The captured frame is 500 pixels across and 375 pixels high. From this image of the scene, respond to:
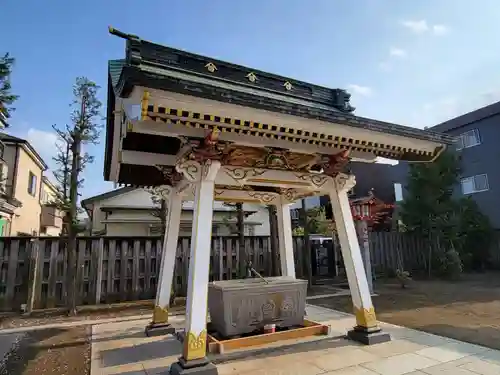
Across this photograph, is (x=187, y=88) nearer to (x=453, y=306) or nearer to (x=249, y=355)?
(x=249, y=355)

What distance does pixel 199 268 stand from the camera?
393 cm

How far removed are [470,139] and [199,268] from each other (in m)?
17.7

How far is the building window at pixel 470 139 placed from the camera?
1600 centimetres

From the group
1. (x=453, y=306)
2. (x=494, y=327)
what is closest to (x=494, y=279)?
(x=453, y=306)

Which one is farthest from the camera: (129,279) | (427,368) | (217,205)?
(217,205)

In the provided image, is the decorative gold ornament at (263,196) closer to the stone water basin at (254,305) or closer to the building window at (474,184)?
the stone water basin at (254,305)

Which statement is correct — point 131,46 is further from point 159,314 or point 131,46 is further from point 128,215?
point 128,215

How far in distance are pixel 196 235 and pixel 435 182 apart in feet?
44.2

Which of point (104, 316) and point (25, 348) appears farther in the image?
point (104, 316)

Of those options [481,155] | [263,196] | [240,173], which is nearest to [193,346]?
[240,173]

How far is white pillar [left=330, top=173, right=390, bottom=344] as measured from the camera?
15.9ft

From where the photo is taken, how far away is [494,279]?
11.6 meters

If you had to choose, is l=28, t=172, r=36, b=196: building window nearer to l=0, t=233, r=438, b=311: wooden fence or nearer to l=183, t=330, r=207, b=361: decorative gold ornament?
l=0, t=233, r=438, b=311: wooden fence

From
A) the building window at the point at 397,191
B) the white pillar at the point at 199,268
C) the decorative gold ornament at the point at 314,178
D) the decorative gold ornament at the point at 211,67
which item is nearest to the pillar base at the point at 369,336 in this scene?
the decorative gold ornament at the point at 314,178
